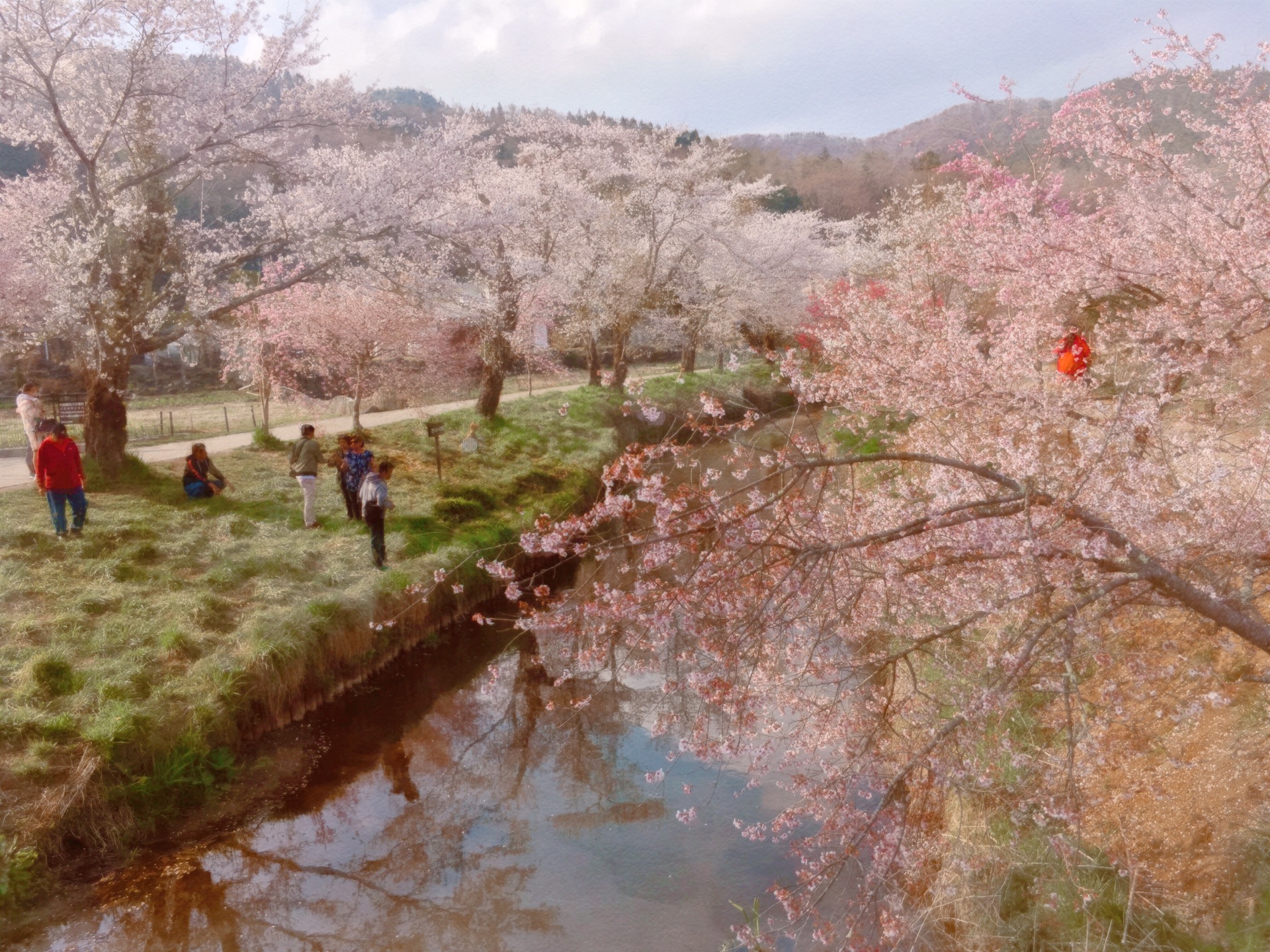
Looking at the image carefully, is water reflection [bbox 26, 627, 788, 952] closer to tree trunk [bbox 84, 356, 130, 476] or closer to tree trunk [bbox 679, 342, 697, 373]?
tree trunk [bbox 84, 356, 130, 476]

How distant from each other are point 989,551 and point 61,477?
33.1 feet

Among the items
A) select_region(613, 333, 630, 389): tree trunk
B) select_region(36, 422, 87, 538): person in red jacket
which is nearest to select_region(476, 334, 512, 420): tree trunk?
select_region(613, 333, 630, 389): tree trunk

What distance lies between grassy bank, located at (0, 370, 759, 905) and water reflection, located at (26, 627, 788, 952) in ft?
2.22

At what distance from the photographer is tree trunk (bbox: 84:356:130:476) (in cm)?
1198

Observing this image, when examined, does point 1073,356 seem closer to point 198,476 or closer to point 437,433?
point 437,433

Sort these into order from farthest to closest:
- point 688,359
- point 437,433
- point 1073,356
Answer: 1. point 688,359
2. point 437,433
3. point 1073,356

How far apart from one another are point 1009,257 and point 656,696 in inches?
303

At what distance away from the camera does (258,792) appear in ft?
25.1

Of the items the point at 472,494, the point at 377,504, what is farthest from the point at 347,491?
the point at 472,494

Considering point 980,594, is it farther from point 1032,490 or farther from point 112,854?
point 112,854

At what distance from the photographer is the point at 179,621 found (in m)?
9.02

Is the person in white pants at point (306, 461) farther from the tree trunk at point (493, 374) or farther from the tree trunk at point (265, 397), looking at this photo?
the tree trunk at point (493, 374)

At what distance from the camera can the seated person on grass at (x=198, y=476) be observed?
1233 cm

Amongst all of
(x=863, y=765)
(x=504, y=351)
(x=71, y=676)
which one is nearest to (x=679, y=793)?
(x=863, y=765)
